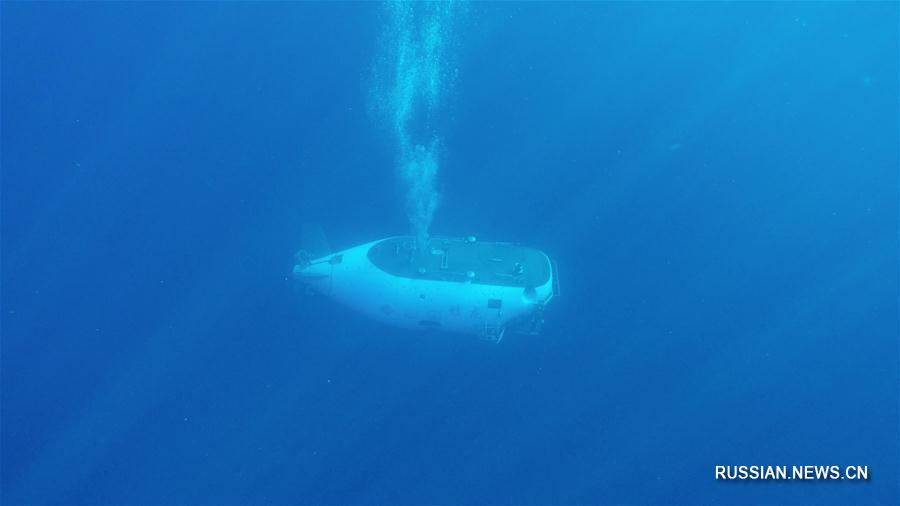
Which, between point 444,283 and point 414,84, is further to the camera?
point 414,84

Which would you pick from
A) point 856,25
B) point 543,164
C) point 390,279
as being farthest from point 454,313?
point 856,25

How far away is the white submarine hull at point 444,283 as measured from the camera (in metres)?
11.5

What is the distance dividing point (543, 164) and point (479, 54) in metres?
4.50

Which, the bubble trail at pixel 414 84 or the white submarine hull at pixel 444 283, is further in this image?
the bubble trail at pixel 414 84

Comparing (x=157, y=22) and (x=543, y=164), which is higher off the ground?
(x=157, y=22)

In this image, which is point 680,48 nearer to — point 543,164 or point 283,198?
point 543,164

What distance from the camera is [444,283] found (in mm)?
11641

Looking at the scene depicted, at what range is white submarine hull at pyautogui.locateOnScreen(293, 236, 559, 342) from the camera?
1154cm

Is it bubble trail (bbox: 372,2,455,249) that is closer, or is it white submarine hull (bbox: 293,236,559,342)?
white submarine hull (bbox: 293,236,559,342)

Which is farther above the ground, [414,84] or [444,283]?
[414,84]

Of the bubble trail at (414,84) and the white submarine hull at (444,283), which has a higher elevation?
the bubble trail at (414,84)

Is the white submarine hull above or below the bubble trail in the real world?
below

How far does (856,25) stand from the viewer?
65.3ft

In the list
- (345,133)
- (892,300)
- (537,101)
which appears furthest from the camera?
(537,101)
